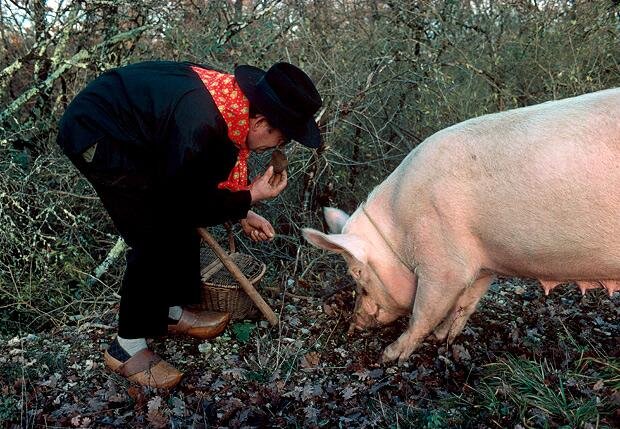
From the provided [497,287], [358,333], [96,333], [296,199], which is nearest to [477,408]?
[358,333]

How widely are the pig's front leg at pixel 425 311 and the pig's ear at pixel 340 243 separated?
0.39 meters

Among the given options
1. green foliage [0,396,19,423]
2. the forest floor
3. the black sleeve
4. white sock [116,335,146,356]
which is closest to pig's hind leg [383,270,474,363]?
the forest floor

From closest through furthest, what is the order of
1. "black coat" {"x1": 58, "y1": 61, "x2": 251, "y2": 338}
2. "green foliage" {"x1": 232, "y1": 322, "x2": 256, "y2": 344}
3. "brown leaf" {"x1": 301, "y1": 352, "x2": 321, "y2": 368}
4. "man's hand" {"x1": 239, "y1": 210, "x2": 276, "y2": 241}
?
1. "black coat" {"x1": 58, "y1": 61, "x2": 251, "y2": 338}
2. "brown leaf" {"x1": 301, "y1": 352, "x2": 321, "y2": 368}
3. "man's hand" {"x1": 239, "y1": 210, "x2": 276, "y2": 241}
4. "green foliage" {"x1": 232, "y1": 322, "x2": 256, "y2": 344}

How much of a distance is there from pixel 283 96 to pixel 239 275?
138 cm

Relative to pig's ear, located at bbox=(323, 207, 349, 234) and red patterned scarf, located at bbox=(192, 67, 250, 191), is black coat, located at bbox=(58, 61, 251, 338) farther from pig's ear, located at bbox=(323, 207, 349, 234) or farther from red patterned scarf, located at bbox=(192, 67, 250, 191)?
pig's ear, located at bbox=(323, 207, 349, 234)

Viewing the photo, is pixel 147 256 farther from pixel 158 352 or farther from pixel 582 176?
pixel 582 176

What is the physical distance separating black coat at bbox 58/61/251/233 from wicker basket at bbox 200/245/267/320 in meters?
0.88

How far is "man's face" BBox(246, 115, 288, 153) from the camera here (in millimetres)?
3158

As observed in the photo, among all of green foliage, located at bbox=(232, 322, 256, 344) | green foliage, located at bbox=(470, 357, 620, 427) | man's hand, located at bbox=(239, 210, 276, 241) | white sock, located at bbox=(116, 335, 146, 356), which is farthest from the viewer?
green foliage, located at bbox=(232, 322, 256, 344)

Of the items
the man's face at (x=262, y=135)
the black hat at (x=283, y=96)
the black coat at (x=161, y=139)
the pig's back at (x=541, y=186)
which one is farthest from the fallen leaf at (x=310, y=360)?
the black hat at (x=283, y=96)

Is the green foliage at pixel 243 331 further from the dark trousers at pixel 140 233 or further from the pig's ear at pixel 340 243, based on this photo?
the pig's ear at pixel 340 243

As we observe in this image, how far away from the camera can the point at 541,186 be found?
3047 millimetres

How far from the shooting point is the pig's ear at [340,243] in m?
3.53

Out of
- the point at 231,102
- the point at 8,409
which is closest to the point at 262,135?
the point at 231,102
